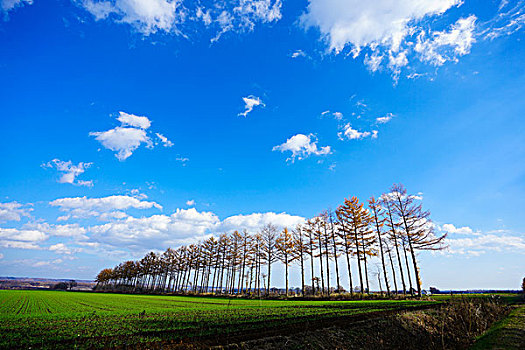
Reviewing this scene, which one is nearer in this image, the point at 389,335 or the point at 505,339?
the point at 505,339

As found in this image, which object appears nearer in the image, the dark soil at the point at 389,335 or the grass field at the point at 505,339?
the grass field at the point at 505,339

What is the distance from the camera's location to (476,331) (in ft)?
49.4

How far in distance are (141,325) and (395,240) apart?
3239 cm

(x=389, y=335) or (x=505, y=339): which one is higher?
(x=505, y=339)

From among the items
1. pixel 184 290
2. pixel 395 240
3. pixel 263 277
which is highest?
pixel 395 240

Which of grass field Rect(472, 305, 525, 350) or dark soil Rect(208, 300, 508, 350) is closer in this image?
grass field Rect(472, 305, 525, 350)

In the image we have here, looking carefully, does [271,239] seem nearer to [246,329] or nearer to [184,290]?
A: [246,329]

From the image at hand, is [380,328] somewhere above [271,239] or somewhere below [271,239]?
below

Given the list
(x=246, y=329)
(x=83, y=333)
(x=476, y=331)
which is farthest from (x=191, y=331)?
(x=476, y=331)

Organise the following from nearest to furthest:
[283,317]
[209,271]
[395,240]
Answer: [283,317], [395,240], [209,271]

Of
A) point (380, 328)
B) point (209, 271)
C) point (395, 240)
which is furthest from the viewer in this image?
point (209, 271)

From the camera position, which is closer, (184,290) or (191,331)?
(191,331)

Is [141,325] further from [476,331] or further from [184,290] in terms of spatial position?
[184,290]

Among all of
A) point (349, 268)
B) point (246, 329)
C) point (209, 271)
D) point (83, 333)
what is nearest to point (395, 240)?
point (349, 268)
